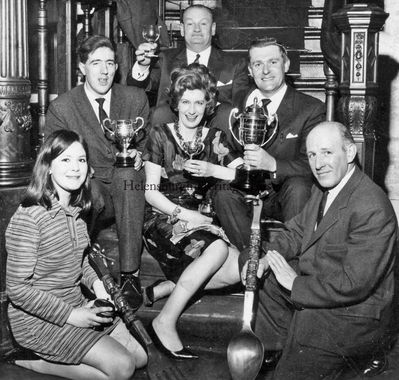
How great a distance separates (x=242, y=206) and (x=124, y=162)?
24.6 inches

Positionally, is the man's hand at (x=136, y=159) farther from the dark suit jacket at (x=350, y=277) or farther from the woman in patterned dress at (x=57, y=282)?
the dark suit jacket at (x=350, y=277)

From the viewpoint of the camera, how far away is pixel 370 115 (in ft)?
11.1

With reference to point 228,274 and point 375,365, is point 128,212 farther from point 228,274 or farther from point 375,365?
point 375,365

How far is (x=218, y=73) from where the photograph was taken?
13.0 feet

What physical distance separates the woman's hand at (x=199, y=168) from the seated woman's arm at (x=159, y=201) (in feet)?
0.57

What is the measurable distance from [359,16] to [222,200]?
110 centimetres

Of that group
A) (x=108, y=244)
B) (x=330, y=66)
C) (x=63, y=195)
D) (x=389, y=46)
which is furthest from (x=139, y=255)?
(x=389, y=46)

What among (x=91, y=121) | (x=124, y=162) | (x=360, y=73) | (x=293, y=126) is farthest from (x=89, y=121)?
(x=360, y=73)

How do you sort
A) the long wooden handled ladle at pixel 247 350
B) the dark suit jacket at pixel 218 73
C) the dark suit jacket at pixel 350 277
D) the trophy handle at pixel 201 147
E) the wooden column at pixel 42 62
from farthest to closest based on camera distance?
1. the wooden column at pixel 42 62
2. the dark suit jacket at pixel 218 73
3. the trophy handle at pixel 201 147
4. the long wooden handled ladle at pixel 247 350
5. the dark suit jacket at pixel 350 277

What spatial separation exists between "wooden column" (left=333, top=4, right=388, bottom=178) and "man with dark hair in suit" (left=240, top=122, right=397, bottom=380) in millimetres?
737

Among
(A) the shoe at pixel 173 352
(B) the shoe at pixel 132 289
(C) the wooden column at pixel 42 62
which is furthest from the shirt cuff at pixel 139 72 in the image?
(A) the shoe at pixel 173 352

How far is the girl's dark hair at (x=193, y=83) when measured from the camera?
3395 mm

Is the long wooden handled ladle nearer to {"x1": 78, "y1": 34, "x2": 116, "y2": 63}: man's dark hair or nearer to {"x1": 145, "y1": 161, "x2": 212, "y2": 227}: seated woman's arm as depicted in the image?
{"x1": 145, "y1": 161, "x2": 212, "y2": 227}: seated woman's arm

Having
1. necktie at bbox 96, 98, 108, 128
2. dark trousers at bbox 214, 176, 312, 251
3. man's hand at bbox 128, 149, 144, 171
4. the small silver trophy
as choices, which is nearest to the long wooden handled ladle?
dark trousers at bbox 214, 176, 312, 251
